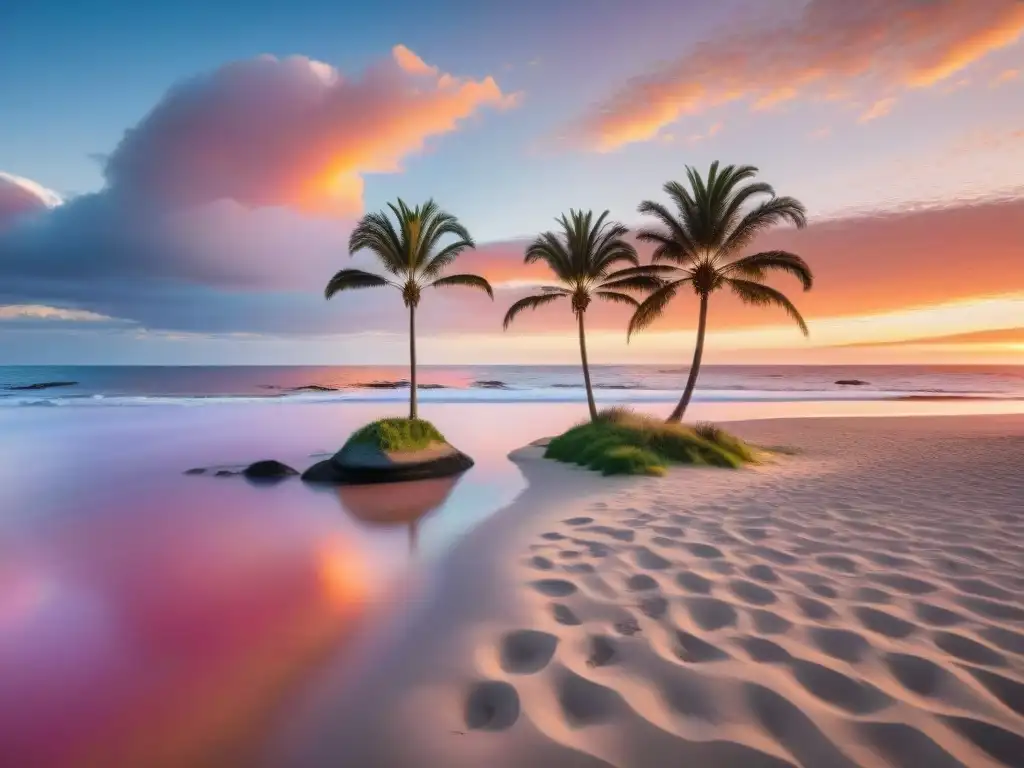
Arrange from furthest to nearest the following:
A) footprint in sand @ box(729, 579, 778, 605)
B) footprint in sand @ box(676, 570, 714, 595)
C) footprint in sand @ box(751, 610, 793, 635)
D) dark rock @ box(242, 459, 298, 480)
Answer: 1. dark rock @ box(242, 459, 298, 480)
2. footprint in sand @ box(676, 570, 714, 595)
3. footprint in sand @ box(729, 579, 778, 605)
4. footprint in sand @ box(751, 610, 793, 635)

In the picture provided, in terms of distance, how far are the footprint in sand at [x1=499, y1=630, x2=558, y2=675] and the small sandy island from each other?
0.06 ft

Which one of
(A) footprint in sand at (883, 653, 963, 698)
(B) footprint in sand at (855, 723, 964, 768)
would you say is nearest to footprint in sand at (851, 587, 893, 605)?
(A) footprint in sand at (883, 653, 963, 698)

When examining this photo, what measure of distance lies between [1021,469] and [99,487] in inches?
811

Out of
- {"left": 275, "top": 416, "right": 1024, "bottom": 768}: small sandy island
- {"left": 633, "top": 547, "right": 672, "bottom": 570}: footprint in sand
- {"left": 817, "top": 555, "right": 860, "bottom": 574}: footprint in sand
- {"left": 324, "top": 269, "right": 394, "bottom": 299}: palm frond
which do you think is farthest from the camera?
{"left": 324, "top": 269, "right": 394, "bottom": 299}: palm frond

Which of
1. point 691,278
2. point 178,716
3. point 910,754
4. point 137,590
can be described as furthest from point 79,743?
point 691,278

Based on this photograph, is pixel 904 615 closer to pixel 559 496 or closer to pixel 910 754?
pixel 910 754

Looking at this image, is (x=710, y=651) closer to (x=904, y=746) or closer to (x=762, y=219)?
(x=904, y=746)

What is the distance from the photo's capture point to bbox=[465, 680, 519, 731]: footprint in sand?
3.13 meters

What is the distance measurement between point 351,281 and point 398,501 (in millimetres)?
10502

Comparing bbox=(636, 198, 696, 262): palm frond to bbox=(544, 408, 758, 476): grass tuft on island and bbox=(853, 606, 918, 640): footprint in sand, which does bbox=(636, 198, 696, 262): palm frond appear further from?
bbox=(853, 606, 918, 640): footprint in sand

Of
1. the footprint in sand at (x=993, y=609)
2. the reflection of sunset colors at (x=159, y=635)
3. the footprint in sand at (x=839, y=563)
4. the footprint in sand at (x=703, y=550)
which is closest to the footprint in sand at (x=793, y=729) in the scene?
the footprint in sand at (x=993, y=609)

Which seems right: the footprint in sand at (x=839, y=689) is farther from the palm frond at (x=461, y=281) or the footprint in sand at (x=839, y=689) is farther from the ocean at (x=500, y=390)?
the ocean at (x=500, y=390)

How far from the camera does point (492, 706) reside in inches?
131

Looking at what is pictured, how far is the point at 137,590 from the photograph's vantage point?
578cm
